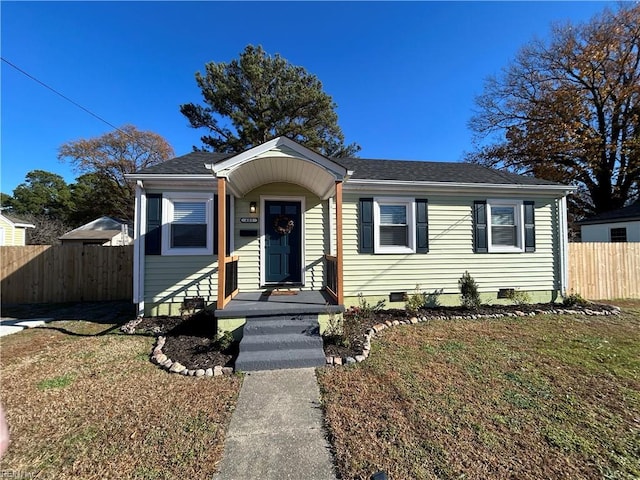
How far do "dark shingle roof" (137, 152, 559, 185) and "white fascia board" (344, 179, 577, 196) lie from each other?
138 millimetres

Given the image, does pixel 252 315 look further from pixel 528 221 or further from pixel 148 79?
pixel 148 79

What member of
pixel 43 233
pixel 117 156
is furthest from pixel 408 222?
pixel 43 233

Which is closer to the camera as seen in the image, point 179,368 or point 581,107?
point 179,368

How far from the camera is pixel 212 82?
16.8 meters

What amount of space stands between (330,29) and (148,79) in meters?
8.55

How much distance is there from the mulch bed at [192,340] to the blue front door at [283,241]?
1696 mm

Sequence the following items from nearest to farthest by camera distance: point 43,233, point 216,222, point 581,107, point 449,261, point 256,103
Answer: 1. point 216,222
2. point 449,261
3. point 581,107
4. point 256,103
5. point 43,233

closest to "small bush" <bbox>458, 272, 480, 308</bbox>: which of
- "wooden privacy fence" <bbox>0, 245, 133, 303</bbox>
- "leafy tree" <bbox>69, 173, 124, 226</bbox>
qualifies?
"wooden privacy fence" <bbox>0, 245, 133, 303</bbox>

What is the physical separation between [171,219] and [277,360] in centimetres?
401

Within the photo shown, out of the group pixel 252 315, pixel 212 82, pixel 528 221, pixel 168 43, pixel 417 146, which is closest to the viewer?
pixel 252 315

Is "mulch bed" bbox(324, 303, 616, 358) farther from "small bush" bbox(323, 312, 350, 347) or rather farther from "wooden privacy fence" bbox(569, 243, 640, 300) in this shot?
"wooden privacy fence" bbox(569, 243, 640, 300)

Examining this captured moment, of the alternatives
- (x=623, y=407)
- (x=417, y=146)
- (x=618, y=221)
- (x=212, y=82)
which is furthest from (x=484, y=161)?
(x=623, y=407)

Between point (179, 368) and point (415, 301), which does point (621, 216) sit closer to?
point (415, 301)

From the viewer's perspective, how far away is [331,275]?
6.00 metres
